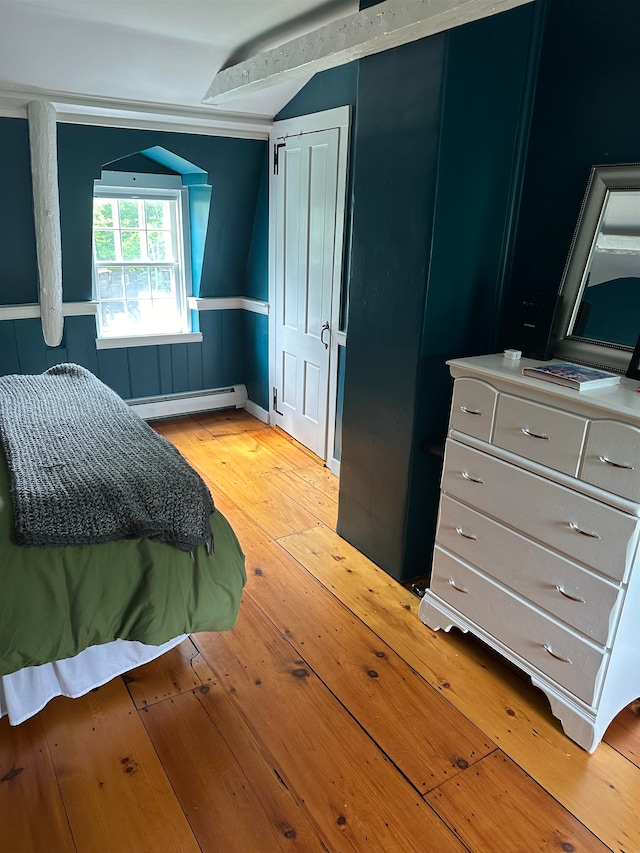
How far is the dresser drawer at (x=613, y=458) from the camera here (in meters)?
1.60

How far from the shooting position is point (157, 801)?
164 centimetres

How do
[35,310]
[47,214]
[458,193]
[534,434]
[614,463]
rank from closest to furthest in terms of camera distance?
[614,463]
[534,434]
[458,193]
[47,214]
[35,310]

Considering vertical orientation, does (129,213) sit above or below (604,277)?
above

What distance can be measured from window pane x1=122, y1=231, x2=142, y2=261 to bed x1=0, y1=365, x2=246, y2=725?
2654 millimetres

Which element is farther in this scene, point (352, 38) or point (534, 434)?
point (352, 38)

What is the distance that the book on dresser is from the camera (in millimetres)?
1781

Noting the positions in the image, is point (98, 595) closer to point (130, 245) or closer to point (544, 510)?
point (544, 510)

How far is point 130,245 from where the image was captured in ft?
14.4

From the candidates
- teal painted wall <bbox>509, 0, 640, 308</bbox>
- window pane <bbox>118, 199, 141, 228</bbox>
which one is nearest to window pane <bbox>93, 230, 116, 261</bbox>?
window pane <bbox>118, 199, 141, 228</bbox>

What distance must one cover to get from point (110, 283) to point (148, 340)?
0.50m

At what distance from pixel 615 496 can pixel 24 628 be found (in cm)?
172

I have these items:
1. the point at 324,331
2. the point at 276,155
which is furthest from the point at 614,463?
the point at 276,155

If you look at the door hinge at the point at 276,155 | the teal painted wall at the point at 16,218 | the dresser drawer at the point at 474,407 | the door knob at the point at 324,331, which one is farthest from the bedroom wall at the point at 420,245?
the teal painted wall at the point at 16,218

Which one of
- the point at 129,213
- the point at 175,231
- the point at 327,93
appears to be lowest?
the point at 175,231
